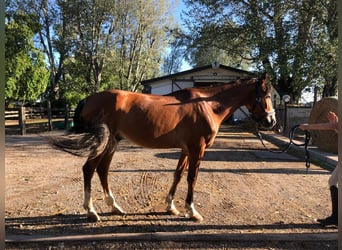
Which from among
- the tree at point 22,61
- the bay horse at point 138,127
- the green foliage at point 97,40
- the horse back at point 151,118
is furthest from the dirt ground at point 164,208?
the green foliage at point 97,40

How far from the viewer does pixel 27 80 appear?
68.7 feet

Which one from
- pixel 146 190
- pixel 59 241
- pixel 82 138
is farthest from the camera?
pixel 146 190

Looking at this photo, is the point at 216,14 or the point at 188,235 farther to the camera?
the point at 216,14

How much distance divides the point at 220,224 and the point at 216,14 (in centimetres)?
1442

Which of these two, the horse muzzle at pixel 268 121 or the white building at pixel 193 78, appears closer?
the horse muzzle at pixel 268 121

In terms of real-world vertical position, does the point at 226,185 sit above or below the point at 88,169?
below

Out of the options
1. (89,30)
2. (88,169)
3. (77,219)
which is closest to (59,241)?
(77,219)

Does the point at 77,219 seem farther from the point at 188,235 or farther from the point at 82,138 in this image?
the point at 188,235

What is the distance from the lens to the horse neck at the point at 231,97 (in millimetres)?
4222

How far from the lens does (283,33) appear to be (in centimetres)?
1326

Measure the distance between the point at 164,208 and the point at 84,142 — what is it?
146 cm

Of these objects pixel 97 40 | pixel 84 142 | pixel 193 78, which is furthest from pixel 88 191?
pixel 97 40

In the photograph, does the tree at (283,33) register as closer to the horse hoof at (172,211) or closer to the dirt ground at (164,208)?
the dirt ground at (164,208)

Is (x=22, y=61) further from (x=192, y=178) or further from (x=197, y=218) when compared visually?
(x=197, y=218)
